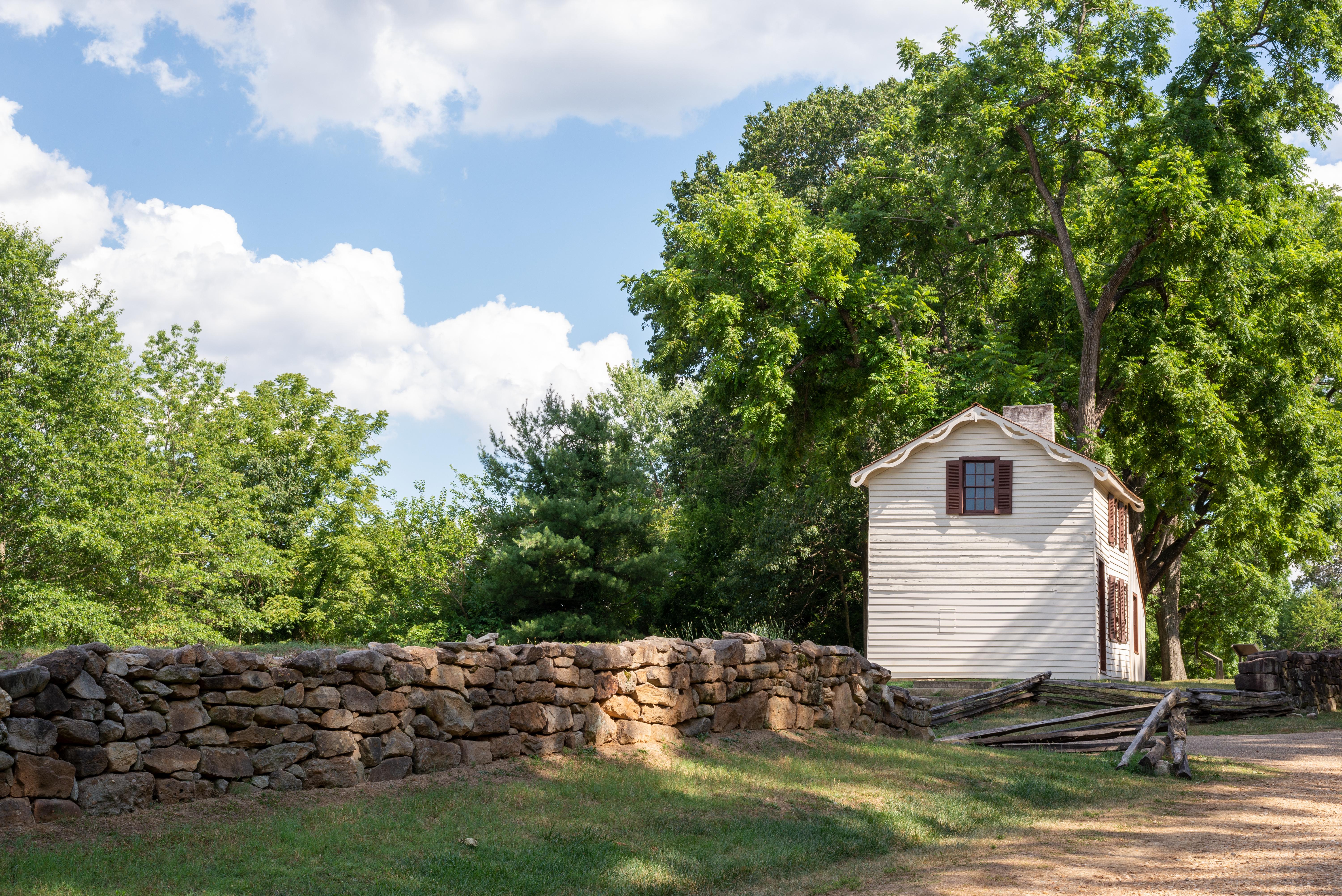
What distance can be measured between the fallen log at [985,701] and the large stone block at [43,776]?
1173cm

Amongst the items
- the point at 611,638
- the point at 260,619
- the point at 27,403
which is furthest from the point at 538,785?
the point at 260,619

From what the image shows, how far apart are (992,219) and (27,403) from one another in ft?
82.0

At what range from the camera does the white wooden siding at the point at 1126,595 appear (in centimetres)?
2256

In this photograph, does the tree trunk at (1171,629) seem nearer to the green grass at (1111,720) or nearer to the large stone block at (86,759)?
the green grass at (1111,720)

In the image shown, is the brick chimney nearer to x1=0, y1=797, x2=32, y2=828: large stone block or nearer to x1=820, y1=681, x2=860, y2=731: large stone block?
x1=820, y1=681, x2=860, y2=731: large stone block

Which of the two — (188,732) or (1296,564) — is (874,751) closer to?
(188,732)


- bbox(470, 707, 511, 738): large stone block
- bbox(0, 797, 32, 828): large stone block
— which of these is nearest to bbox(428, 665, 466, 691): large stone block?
bbox(470, 707, 511, 738): large stone block

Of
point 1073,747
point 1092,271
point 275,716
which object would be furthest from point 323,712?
point 1092,271

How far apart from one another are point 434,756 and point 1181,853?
5.56 metres

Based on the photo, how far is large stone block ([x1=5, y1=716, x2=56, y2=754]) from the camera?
20.1 feet

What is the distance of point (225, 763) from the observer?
7.12 m

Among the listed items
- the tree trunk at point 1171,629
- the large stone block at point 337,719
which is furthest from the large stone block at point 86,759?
the tree trunk at point 1171,629

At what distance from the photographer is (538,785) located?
823 cm

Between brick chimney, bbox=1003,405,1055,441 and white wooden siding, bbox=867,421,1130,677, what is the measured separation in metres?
0.73
